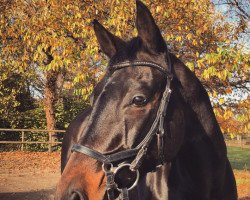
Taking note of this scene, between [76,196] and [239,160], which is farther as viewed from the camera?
[239,160]

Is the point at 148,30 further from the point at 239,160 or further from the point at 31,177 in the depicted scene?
the point at 239,160

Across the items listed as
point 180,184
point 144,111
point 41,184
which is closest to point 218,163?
point 180,184

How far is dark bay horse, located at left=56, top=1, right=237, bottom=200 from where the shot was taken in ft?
6.13

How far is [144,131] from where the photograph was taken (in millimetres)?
2047

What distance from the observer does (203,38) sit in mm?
7605

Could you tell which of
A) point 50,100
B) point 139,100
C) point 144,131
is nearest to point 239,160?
point 50,100

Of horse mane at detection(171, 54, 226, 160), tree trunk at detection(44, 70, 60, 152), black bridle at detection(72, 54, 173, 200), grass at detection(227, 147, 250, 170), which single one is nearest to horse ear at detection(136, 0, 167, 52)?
black bridle at detection(72, 54, 173, 200)

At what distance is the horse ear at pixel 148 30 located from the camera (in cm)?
206

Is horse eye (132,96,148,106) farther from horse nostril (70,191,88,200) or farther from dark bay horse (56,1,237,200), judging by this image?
horse nostril (70,191,88,200)

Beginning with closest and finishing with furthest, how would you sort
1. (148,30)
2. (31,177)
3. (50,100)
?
(148,30), (31,177), (50,100)

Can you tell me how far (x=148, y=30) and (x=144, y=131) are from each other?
2.22 ft

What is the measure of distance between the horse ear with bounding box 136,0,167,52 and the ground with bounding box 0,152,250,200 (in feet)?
21.2

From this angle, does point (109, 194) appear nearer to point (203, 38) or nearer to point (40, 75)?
point (203, 38)

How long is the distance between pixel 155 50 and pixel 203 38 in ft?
18.8
